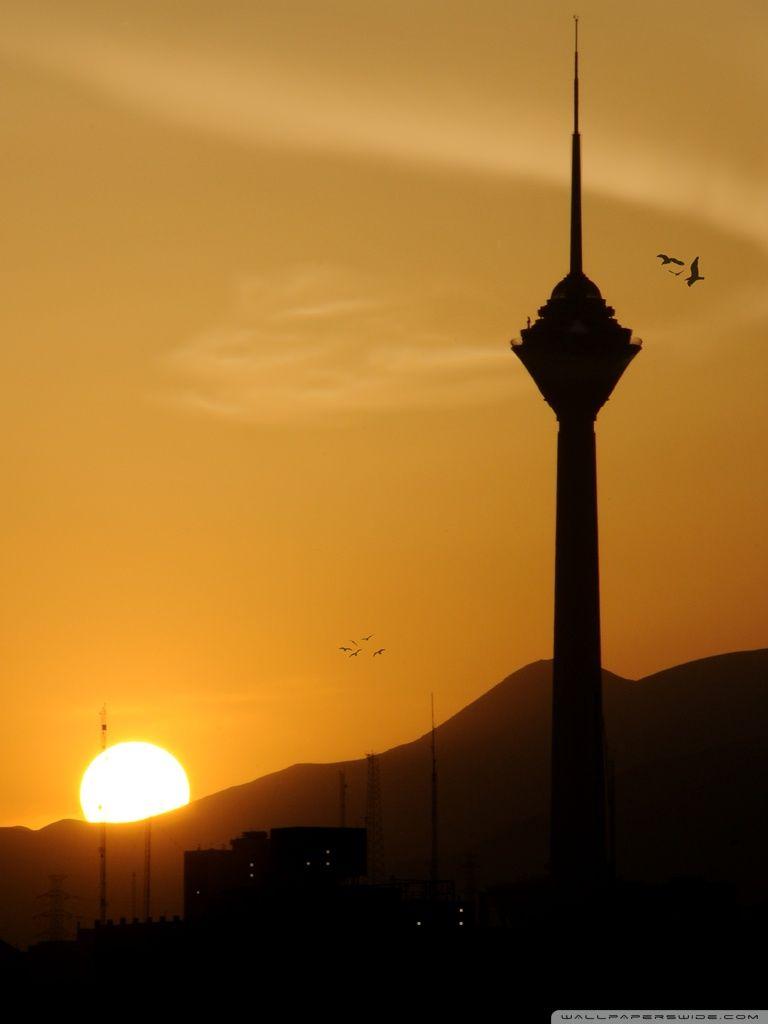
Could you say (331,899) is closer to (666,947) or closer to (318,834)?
(318,834)

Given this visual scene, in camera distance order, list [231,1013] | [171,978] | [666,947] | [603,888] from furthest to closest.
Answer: [603,888], [666,947], [171,978], [231,1013]

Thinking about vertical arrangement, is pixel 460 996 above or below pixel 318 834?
below

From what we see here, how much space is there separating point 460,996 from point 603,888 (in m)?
31.3

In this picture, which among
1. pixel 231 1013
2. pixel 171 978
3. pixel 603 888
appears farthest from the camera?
pixel 603 888

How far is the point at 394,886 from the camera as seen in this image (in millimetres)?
192375

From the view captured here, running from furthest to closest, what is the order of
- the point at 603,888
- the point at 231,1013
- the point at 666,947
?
the point at 603,888 → the point at 666,947 → the point at 231,1013

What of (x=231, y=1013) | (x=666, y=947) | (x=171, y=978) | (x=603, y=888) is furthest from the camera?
(x=603, y=888)

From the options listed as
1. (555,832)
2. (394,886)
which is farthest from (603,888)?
(394,886)


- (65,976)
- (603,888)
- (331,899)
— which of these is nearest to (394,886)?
(331,899)

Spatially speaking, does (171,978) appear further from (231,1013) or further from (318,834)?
(318,834)

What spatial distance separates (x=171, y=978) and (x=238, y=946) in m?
6.63

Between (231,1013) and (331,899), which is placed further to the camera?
(331,899)

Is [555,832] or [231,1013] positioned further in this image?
[555,832]

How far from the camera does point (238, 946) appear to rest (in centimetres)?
17212
